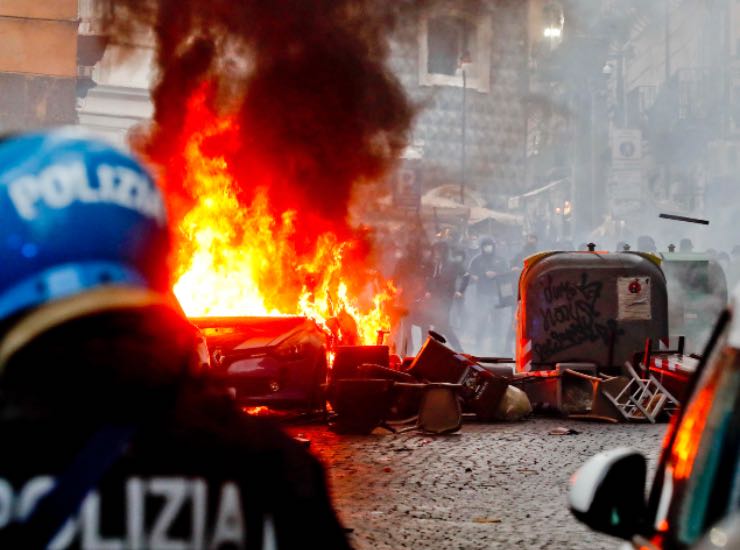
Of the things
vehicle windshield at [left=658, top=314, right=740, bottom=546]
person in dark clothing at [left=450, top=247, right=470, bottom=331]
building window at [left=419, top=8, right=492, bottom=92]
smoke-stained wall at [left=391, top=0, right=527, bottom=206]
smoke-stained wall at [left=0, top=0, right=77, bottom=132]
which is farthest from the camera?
building window at [left=419, top=8, right=492, bottom=92]

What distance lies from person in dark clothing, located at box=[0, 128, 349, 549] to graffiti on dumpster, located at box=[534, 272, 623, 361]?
13626 millimetres

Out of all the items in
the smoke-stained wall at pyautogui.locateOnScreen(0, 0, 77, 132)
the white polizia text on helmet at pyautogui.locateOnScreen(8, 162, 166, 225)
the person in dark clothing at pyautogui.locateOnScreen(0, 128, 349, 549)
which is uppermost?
the smoke-stained wall at pyautogui.locateOnScreen(0, 0, 77, 132)

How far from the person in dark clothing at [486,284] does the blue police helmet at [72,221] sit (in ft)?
66.9

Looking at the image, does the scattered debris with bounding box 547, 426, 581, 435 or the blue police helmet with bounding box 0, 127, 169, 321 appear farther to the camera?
the scattered debris with bounding box 547, 426, 581, 435

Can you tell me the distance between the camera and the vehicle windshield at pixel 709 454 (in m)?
2.40

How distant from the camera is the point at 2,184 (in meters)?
1.51

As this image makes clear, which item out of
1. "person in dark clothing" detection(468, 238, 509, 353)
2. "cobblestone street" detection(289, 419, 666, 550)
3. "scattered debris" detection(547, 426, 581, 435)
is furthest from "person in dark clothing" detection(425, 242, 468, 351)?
"scattered debris" detection(547, 426, 581, 435)

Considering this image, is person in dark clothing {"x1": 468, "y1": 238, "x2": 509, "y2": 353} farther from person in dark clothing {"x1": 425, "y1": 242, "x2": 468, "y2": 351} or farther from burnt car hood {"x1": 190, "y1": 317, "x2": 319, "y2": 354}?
burnt car hood {"x1": 190, "y1": 317, "x2": 319, "y2": 354}

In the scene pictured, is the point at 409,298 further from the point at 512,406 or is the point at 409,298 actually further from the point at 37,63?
the point at 37,63

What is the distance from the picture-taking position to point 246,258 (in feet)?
63.5

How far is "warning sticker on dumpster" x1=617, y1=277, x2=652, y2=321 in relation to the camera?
49.8 ft

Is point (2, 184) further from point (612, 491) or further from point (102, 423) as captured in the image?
point (612, 491)

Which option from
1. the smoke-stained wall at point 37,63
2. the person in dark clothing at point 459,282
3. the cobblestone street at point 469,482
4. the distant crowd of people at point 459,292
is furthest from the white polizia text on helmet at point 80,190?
the smoke-stained wall at point 37,63

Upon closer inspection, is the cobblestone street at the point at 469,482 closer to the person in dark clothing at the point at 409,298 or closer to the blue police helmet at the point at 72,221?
the blue police helmet at the point at 72,221
